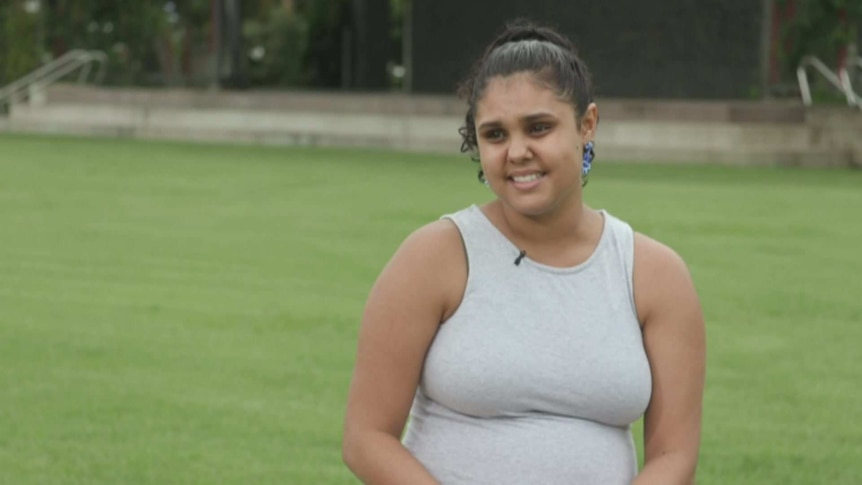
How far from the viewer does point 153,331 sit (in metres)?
9.07

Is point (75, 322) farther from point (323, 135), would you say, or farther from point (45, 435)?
point (323, 135)

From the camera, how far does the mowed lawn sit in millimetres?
6629

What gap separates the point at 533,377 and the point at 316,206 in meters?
12.6

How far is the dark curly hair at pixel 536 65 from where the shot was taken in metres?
3.33

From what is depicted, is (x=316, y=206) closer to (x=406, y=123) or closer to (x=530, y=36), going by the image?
(x=406, y=123)

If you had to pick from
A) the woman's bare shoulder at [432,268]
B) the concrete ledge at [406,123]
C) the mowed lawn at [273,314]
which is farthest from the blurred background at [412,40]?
the woman's bare shoulder at [432,268]

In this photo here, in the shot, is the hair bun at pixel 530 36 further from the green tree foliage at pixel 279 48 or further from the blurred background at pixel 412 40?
the green tree foliage at pixel 279 48

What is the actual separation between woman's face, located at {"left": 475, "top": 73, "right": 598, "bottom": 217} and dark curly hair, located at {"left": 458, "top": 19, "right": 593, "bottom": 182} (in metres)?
0.01

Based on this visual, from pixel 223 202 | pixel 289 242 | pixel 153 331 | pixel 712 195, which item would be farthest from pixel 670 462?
pixel 712 195

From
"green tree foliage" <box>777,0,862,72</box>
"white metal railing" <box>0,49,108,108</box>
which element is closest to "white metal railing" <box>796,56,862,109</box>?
"green tree foliage" <box>777,0,862,72</box>

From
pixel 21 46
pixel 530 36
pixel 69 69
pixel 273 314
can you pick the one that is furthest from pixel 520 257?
pixel 21 46

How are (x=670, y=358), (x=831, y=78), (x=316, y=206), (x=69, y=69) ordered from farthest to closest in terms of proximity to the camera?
(x=69, y=69), (x=831, y=78), (x=316, y=206), (x=670, y=358)

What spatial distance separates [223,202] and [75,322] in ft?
22.5

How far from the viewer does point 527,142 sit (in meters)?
3.33
